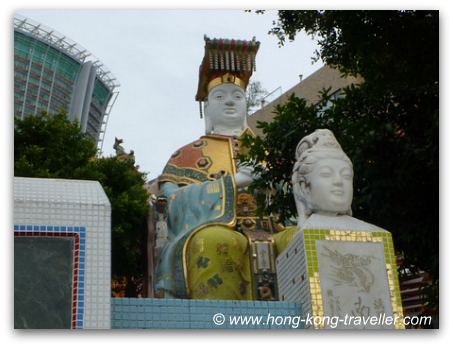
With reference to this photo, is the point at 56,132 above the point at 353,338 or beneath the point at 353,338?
above

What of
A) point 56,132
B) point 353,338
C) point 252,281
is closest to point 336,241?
point 353,338

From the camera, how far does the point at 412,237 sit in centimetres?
731

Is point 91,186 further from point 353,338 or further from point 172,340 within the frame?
point 353,338

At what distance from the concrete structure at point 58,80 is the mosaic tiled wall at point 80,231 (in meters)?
3.82

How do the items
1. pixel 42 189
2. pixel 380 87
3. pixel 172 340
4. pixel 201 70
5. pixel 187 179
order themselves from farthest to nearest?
pixel 201 70 → pixel 187 179 → pixel 380 87 → pixel 42 189 → pixel 172 340

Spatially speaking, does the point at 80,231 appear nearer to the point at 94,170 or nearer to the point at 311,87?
the point at 94,170

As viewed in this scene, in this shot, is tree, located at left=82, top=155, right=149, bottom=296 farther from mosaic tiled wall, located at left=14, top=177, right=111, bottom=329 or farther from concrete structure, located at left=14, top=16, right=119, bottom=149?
mosaic tiled wall, located at left=14, top=177, right=111, bottom=329

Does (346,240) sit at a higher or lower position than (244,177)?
lower

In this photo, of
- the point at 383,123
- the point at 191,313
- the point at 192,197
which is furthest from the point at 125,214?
the point at 191,313

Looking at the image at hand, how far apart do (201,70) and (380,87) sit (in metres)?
4.05

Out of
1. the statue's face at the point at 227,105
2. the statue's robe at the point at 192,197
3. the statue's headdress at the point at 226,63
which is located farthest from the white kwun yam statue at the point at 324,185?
the statue's face at the point at 227,105

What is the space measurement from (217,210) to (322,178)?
390 cm

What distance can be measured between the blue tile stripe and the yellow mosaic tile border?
1.30 metres

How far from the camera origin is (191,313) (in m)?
5.82
